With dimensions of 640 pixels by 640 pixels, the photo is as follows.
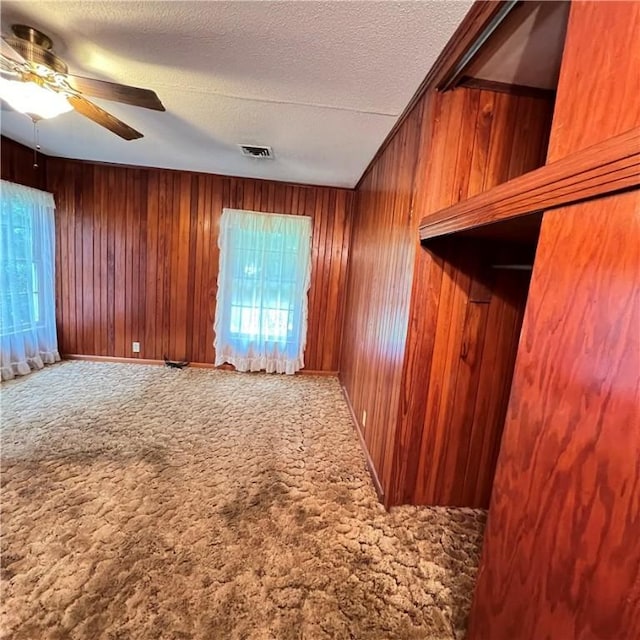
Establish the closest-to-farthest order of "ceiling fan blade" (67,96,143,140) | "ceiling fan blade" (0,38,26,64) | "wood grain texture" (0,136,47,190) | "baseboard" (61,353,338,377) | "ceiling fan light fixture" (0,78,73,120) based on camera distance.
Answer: "ceiling fan blade" (0,38,26,64) < "ceiling fan light fixture" (0,78,73,120) < "ceiling fan blade" (67,96,143,140) < "wood grain texture" (0,136,47,190) < "baseboard" (61,353,338,377)

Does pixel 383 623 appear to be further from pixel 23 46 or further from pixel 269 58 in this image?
pixel 23 46

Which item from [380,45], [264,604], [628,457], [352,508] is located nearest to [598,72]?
[628,457]

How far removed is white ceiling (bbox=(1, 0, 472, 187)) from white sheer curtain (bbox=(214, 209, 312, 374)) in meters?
1.26

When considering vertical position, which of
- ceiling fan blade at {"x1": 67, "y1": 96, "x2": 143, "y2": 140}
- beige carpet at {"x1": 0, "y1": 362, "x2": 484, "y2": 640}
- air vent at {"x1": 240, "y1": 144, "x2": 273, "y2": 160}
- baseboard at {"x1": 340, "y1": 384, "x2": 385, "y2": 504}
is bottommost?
beige carpet at {"x1": 0, "y1": 362, "x2": 484, "y2": 640}

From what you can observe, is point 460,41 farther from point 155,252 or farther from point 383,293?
point 155,252

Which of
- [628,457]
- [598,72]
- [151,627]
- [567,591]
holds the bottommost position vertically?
[151,627]

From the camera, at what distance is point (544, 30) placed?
137 centimetres

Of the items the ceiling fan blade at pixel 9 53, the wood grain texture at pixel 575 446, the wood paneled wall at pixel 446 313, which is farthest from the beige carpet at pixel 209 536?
the ceiling fan blade at pixel 9 53

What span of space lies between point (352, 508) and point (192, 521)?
87 cm

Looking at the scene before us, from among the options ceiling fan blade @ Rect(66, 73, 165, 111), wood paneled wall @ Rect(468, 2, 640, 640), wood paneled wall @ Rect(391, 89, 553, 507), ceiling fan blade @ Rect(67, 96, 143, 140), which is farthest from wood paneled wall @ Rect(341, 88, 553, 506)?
ceiling fan blade @ Rect(67, 96, 143, 140)

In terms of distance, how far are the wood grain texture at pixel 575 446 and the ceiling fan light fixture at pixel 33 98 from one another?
2.31 metres

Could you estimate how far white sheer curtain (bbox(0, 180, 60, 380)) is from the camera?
3.52m

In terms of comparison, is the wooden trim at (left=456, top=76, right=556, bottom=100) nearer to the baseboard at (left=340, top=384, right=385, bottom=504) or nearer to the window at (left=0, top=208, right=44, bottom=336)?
the baseboard at (left=340, top=384, right=385, bottom=504)

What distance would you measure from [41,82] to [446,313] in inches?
92.0
